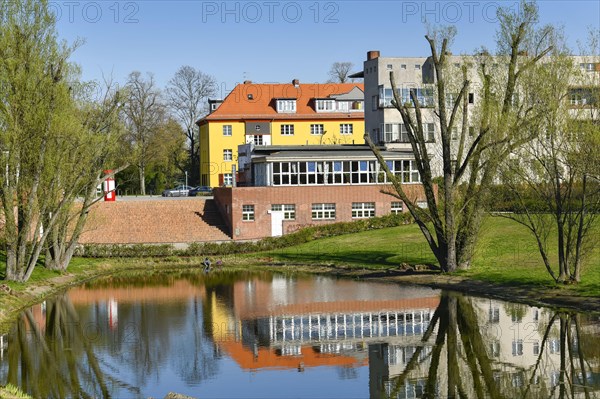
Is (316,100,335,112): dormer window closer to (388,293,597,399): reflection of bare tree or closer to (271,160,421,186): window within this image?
(271,160,421,186): window

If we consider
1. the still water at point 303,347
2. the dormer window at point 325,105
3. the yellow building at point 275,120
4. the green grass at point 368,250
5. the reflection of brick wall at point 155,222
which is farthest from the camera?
the dormer window at point 325,105

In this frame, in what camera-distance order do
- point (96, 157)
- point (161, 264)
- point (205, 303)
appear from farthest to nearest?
point (161, 264)
point (96, 157)
point (205, 303)

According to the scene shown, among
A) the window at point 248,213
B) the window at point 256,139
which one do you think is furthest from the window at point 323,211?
the window at point 256,139

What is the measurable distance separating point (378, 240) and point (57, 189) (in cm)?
2019

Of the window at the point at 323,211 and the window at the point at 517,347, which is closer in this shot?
the window at the point at 517,347

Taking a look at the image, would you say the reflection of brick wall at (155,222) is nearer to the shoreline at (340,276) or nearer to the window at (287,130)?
the shoreline at (340,276)

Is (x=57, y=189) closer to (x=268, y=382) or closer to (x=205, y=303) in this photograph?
(x=205, y=303)

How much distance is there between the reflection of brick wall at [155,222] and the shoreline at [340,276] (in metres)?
5.89

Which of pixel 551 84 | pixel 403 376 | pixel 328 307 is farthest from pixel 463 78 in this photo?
pixel 403 376

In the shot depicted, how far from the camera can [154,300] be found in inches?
1417

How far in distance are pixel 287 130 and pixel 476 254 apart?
165ft

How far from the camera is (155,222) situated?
58625mm

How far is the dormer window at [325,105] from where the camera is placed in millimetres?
89625

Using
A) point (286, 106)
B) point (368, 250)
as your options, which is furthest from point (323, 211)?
point (286, 106)
